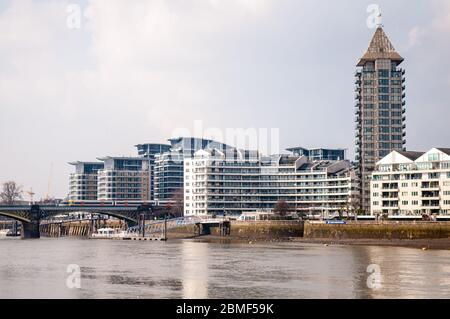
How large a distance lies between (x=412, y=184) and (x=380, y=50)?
38.9 meters

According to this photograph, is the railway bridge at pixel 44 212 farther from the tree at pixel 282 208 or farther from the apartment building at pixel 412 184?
the apartment building at pixel 412 184

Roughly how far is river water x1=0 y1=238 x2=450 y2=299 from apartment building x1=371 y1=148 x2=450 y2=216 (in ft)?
150

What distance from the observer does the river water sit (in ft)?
193

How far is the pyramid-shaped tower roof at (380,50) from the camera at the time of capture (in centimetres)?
17500

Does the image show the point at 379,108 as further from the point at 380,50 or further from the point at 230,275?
the point at 230,275

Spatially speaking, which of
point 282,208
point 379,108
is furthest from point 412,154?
point 282,208

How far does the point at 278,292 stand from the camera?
59.3m

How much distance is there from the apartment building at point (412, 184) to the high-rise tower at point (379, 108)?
51.9 ft

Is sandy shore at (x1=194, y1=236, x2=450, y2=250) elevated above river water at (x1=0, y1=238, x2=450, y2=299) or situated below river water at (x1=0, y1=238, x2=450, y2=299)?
above

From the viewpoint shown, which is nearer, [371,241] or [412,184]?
[371,241]

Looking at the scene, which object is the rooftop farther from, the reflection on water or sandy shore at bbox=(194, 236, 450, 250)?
the reflection on water

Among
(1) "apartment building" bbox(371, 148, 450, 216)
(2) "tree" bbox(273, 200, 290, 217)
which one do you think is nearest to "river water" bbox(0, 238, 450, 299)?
(1) "apartment building" bbox(371, 148, 450, 216)

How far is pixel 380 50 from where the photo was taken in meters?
176
